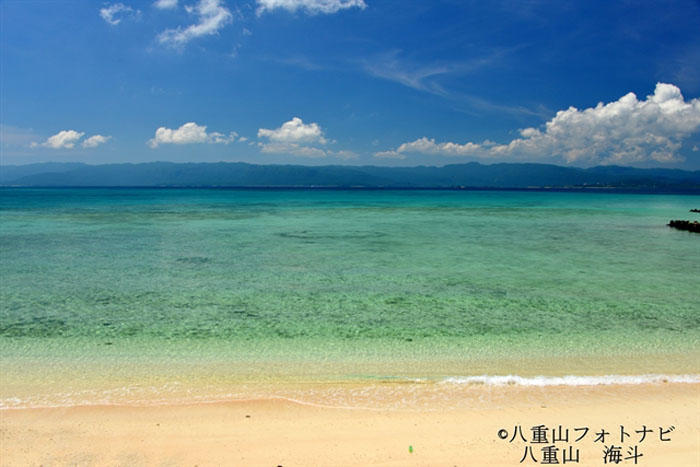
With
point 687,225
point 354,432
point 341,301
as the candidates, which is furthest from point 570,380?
point 687,225

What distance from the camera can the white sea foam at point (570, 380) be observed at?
6109 millimetres

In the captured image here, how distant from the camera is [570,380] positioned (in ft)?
20.3

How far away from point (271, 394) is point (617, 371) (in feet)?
17.2

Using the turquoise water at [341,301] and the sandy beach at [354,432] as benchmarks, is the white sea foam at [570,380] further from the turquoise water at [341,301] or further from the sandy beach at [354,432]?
the turquoise water at [341,301]

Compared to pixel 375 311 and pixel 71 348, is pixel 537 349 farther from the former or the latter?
pixel 71 348

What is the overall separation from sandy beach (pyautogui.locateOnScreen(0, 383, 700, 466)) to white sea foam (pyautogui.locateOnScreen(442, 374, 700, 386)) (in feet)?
1.07

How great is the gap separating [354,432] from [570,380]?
341cm

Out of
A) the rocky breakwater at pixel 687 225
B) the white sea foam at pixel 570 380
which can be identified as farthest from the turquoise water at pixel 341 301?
the rocky breakwater at pixel 687 225

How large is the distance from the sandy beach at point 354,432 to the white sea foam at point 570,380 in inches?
12.8

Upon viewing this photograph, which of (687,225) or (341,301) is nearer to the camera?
(341,301)

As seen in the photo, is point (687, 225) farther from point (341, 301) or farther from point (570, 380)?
point (570, 380)

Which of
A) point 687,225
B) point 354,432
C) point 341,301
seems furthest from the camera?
point 687,225

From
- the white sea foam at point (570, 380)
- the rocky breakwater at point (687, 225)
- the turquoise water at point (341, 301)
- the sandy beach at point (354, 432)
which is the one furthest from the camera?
the rocky breakwater at point (687, 225)

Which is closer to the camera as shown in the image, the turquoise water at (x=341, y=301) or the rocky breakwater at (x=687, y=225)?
the turquoise water at (x=341, y=301)
